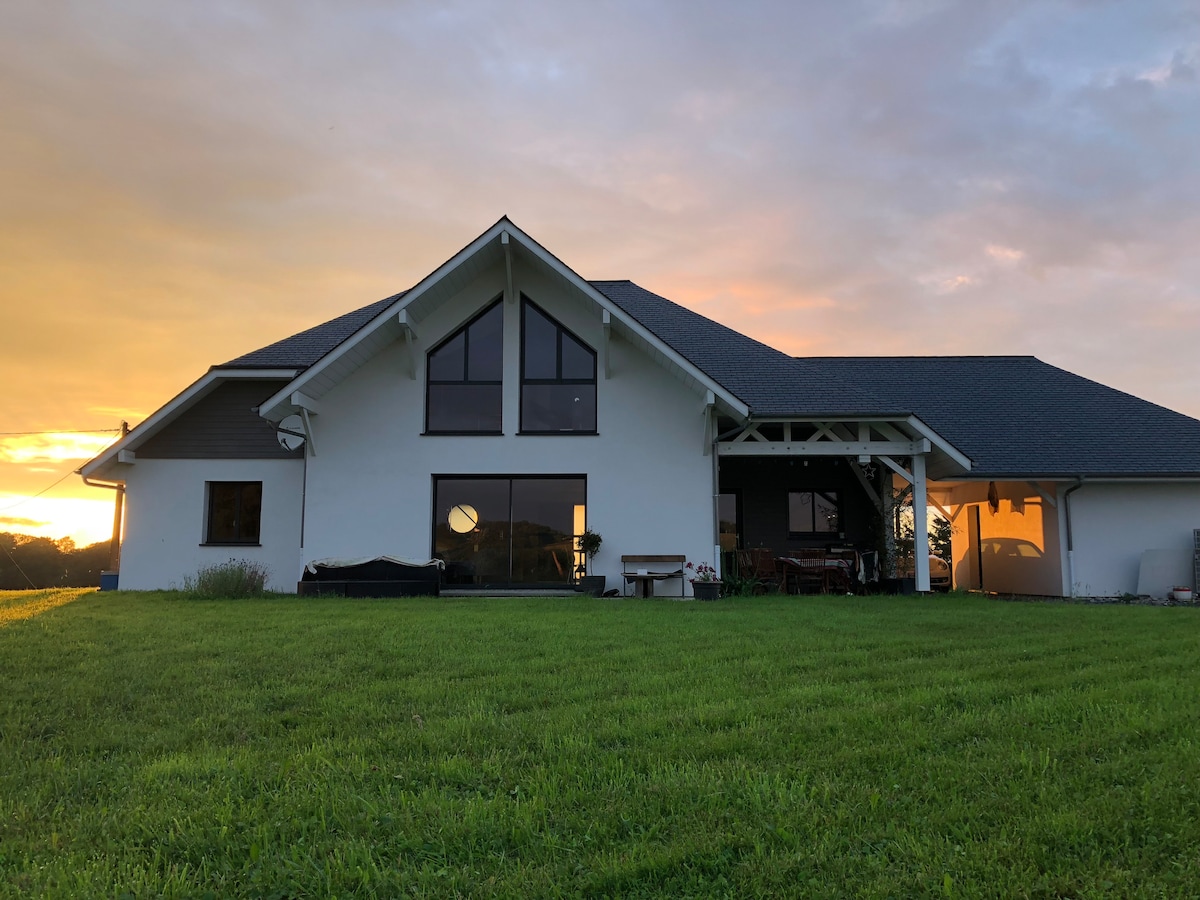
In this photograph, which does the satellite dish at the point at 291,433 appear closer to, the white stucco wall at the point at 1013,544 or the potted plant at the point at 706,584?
the potted plant at the point at 706,584

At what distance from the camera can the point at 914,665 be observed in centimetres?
635

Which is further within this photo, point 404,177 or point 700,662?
point 404,177

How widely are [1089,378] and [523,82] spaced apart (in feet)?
49.0

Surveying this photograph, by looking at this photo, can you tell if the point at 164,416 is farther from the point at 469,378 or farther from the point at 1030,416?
the point at 1030,416

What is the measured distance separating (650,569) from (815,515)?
508 centimetres

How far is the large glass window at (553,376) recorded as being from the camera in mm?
15008

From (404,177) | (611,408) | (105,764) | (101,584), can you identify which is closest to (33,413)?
(101,584)

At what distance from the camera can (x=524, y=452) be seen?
1482 cm

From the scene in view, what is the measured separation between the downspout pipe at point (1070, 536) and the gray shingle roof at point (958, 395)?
347 millimetres

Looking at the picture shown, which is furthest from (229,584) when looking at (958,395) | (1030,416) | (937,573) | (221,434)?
(1030,416)

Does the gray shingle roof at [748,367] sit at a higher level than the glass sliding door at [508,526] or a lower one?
higher

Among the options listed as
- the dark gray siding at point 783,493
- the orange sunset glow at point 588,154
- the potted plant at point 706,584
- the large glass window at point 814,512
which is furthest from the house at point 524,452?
the orange sunset glow at point 588,154

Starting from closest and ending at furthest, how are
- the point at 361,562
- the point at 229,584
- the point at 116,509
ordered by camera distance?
the point at 229,584, the point at 361,562, the point at 116,509

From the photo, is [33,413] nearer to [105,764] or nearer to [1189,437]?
[105,764]
